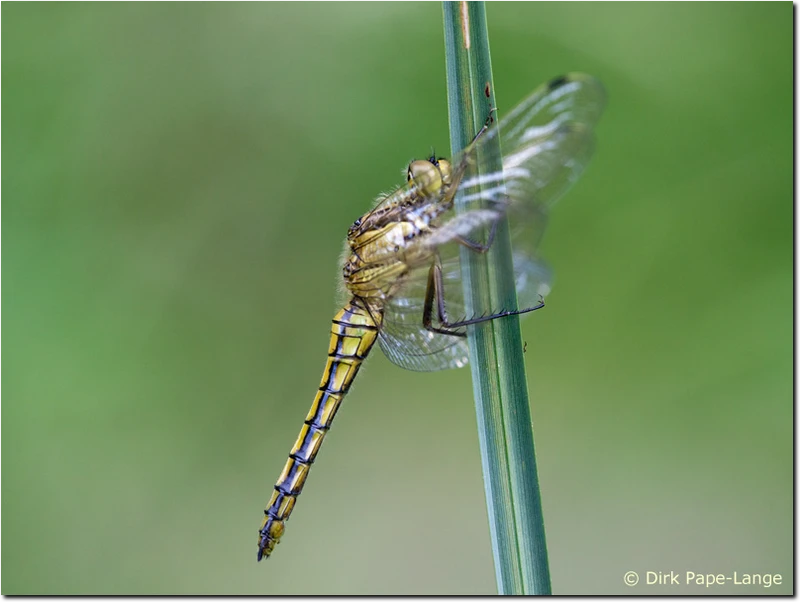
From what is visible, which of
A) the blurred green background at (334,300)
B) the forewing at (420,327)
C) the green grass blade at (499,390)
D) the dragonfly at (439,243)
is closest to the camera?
the green grass blade at (499,390)

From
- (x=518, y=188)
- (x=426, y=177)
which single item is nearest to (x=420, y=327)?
(x=426, y=177)

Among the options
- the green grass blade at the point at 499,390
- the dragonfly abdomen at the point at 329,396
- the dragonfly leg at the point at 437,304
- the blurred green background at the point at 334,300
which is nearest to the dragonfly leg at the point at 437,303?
the dragonfly leg at the point at 437,304

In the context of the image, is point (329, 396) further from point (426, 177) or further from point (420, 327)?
point (426, 177)

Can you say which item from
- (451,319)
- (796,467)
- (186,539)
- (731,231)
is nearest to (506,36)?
(731,231)

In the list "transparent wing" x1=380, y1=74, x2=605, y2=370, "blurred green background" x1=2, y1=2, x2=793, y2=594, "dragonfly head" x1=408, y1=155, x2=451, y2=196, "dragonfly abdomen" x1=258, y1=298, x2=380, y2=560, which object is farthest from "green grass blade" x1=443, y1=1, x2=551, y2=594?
"blurred green background" x1=2, y1=2, x2=793, y2=594

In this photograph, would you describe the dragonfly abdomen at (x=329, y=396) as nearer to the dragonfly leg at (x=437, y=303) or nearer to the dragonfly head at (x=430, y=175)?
the dragonfly leg at (x=437, y=303)

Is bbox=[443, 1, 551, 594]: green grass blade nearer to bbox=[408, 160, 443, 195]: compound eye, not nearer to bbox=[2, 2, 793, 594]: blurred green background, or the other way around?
bbox=[408, 160, 443, 195]: compound eye
